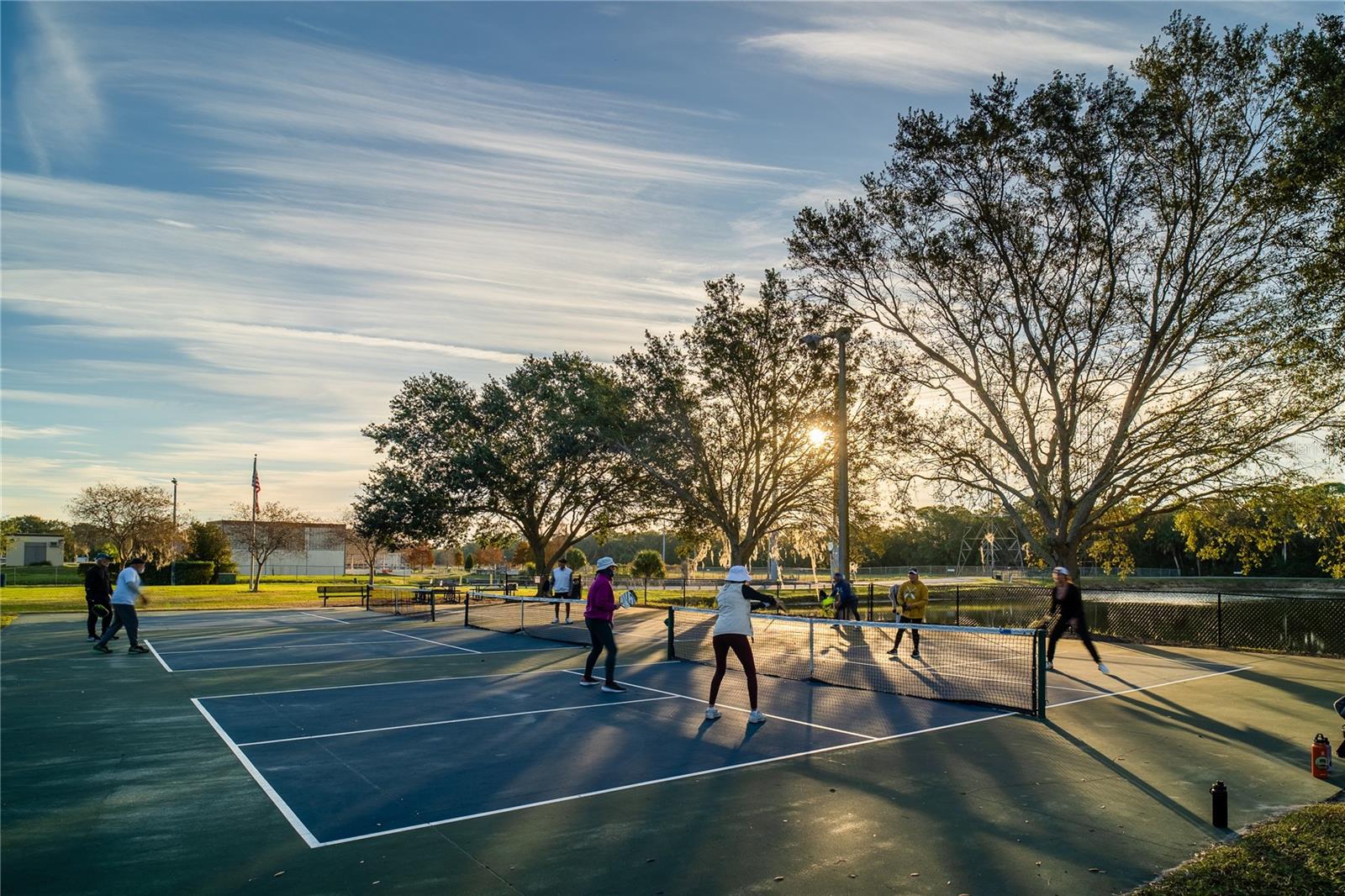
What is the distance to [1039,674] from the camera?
37.3 feet

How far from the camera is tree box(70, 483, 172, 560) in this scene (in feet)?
222

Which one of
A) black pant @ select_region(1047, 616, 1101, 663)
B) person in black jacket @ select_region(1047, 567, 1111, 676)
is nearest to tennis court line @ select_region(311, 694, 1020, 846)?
black pant @ select_region(1047, 616, 1101, 663)

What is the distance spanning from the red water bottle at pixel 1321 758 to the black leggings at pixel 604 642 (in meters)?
8.54

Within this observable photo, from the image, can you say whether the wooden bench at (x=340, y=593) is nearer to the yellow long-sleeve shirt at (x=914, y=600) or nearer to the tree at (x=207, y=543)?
the yellow long-sleeve shirt at (x=914, y=600)

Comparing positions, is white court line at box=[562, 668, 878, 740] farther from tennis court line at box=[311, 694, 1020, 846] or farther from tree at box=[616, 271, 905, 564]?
tree at box=[616, 271, 905, 564]

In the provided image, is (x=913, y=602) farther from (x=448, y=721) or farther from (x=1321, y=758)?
(x=448, y=721)

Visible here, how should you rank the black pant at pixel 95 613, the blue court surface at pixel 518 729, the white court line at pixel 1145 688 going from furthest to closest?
1. the black pant at pixel 95 613
2. the white court line at pixel 1145 688
3. the blue court surface at pixel 518 729

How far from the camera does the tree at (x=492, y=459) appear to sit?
43.5 m

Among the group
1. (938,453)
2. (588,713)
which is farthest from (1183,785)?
(938,453)

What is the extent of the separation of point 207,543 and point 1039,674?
7777 centimetres

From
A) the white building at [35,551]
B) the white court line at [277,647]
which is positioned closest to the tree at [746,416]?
the white court line at [277,647]

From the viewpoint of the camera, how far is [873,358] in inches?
1196

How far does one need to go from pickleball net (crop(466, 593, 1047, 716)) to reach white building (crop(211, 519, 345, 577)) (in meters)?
66.5

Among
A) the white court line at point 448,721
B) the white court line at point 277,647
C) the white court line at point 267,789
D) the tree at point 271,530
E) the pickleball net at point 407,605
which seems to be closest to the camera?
the white court line at point 267,789
